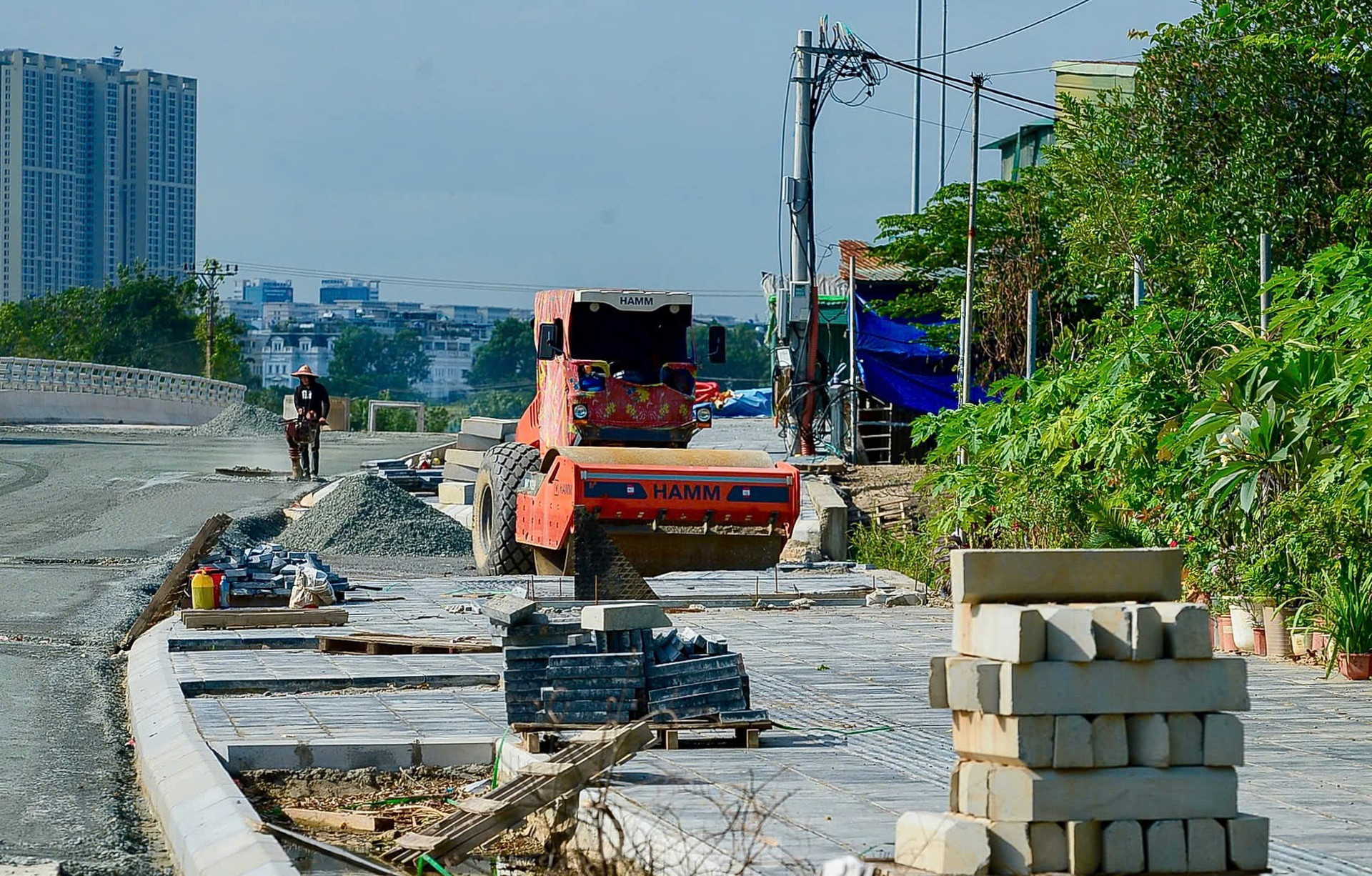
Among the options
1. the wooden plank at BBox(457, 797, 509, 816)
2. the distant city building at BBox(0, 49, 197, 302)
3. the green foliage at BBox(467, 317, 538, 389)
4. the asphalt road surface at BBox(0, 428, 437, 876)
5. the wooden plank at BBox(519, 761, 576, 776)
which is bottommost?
the asphalt road surface at BBox(0, 428, 437, 876)

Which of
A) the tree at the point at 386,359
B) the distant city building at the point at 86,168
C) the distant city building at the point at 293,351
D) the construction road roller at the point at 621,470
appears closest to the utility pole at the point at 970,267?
the construction road roller at the point at 621,470

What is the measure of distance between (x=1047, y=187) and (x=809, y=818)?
27.9 m

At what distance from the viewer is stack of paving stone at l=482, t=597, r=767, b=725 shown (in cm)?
845

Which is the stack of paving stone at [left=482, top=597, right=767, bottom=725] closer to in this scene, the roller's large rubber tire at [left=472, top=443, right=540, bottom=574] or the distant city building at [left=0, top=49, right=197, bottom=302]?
the roller's large rubber tire at [left=472, top=443, right=540, bottom=574]

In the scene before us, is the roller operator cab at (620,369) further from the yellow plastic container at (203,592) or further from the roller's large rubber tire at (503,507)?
the yellow plastic container at (203,592)

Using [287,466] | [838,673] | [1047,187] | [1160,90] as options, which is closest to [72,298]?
[287,466]

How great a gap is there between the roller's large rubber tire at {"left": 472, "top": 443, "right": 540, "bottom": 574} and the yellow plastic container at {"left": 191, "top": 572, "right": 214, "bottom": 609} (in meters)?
4.85

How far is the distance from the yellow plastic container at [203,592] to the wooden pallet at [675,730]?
22.1 ft

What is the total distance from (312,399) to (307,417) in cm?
33

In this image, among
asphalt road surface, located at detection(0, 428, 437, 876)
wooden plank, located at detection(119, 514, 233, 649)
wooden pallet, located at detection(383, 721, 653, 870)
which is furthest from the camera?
wooden plank, located at detection(119, 514, 233, 649)

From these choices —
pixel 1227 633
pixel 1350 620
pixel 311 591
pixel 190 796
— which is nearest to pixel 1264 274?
pixel 1227 633

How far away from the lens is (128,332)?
9106 cm

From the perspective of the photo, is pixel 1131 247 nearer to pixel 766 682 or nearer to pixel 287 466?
pixel 766 682

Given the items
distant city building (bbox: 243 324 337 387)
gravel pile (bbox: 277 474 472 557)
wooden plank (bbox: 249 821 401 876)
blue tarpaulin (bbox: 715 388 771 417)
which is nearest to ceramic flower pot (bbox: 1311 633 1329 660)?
wooden plank (bbox: 249 821 401 876)
